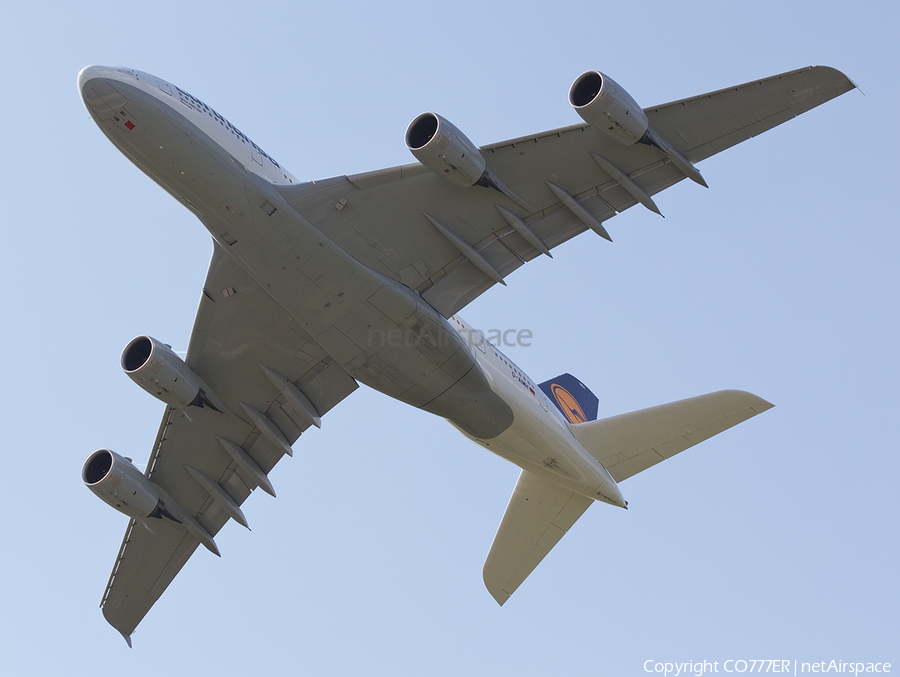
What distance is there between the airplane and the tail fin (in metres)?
1.68

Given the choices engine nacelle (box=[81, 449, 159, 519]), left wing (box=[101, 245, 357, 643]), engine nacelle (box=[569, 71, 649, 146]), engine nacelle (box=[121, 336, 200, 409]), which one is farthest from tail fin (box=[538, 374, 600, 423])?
engine nacelle (box=[81, 449, 159, 519])

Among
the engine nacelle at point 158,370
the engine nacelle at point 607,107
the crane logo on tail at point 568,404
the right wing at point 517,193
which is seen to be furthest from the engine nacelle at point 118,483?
the engine nacelle at point 607,107

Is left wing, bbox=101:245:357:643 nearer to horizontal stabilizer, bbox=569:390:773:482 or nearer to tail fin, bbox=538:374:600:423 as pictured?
tail fin, bbox=538:374:600:423

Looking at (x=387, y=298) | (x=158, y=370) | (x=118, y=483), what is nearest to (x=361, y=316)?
(x=387, y=298)

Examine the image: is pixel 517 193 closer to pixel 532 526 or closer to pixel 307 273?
pixel 307 273

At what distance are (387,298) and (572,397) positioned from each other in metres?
9.31

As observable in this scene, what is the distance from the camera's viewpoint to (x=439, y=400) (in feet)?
68.9

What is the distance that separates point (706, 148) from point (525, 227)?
4241 mm

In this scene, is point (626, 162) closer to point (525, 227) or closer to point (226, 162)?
point (525, 227)

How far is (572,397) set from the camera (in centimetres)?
2691

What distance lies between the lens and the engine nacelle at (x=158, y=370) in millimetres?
21219

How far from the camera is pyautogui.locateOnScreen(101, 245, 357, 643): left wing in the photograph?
72.8ft

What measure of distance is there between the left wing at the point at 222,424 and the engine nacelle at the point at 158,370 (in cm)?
93

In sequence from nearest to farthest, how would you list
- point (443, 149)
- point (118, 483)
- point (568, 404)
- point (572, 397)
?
point (443, 149), point (118, 483), point (568, 404), point (572, 397)
